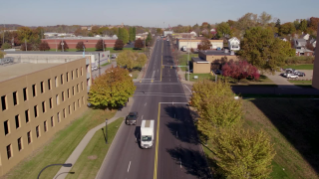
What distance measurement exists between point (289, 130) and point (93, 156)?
21637 millimetres

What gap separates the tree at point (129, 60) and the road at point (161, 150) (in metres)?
26.2

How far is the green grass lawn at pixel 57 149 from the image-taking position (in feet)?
75.5

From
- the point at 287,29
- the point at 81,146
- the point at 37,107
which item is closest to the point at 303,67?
the point at 287,29

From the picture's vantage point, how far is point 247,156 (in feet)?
55.1

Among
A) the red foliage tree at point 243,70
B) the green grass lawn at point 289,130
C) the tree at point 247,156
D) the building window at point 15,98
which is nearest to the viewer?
the tree at point 247,156

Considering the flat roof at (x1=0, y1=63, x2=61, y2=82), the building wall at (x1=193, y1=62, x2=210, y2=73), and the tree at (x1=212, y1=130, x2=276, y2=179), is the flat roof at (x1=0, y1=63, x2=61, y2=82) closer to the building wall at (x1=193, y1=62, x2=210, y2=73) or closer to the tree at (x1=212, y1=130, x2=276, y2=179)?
the tree at (x1=212, y1=130, x2=276, y2=179)

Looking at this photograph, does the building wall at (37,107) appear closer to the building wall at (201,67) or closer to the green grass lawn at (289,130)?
the green grass lawn at (289,130)

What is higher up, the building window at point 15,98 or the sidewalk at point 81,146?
the building window at point 15,98

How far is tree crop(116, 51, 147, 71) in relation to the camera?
7419cm

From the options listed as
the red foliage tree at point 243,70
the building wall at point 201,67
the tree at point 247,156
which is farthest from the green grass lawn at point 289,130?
the building wall at point 201,67

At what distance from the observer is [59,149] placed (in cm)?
2808

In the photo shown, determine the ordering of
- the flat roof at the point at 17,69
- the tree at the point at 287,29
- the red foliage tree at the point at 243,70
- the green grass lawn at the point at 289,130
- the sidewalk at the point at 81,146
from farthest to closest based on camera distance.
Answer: the tree at the point at 287,29, the red foliage tree at the point at 243,70, the flat roof at the point at 17,69, the green grass lawn at the point at 289,130, the sidewalk at the point at 81,146

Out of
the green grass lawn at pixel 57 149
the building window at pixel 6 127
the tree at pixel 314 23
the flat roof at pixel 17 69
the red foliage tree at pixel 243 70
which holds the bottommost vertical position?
the green grass lawn at pixel 57 149

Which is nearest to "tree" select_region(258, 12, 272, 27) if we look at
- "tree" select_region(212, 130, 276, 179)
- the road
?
the road
